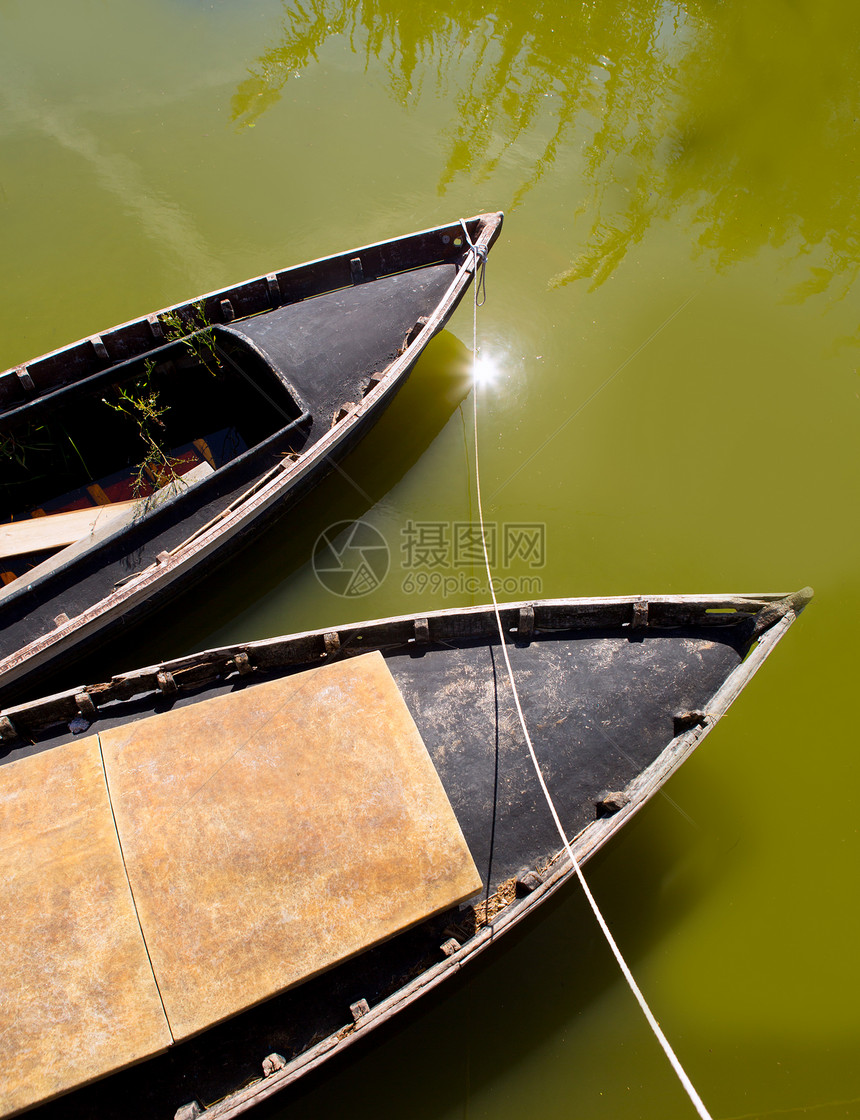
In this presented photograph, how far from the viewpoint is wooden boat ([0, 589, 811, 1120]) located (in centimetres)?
380

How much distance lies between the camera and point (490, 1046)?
557 cm

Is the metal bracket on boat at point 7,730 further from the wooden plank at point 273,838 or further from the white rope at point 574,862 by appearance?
the white rope at point 574,862

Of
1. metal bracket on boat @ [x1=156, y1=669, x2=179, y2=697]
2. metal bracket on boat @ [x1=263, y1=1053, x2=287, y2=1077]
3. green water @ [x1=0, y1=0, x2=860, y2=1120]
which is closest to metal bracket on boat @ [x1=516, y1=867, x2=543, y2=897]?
green water @ [x1=0, y1=0, x2=860, y2=1120]

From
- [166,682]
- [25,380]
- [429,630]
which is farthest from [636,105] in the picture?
[166,682]

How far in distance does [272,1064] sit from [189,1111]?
0.54m

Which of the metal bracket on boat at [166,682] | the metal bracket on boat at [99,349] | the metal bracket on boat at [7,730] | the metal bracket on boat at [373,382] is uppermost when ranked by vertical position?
the metal bracket on boat at [99,349]

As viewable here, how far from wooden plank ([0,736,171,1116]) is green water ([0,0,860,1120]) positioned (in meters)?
2.40

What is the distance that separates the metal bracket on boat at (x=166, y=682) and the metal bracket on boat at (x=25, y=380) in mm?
4047

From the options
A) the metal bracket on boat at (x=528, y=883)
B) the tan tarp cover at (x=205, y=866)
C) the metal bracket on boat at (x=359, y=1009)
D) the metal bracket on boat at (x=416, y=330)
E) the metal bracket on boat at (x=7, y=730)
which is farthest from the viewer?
the metal bracket on boat at (x=416, y=330)

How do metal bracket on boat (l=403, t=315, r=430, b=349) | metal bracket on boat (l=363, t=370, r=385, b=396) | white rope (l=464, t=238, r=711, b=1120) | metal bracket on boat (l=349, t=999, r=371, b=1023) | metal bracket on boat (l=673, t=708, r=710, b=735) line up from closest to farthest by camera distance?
white rope (l=464, t=238, r=711, b=1120), metal bracket on boat (l=349, t=999, r=371, b=1023), metal bracket on boat (l=673, t=708, r=710, b=735), metal bracket on boat (l=363, t=370, r=385, b=396), metal bracket on boat (l=403, t=315, r=430, b=349)

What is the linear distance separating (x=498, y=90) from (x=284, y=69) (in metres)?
3.72

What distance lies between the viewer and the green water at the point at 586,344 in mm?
5703

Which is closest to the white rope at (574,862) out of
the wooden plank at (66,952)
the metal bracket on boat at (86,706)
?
the wooden plank at (66,952)

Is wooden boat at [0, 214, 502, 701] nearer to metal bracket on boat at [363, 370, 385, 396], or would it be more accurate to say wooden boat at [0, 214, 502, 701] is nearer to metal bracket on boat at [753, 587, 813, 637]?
metal bracket on boat at [363, 370, 385, 396]
